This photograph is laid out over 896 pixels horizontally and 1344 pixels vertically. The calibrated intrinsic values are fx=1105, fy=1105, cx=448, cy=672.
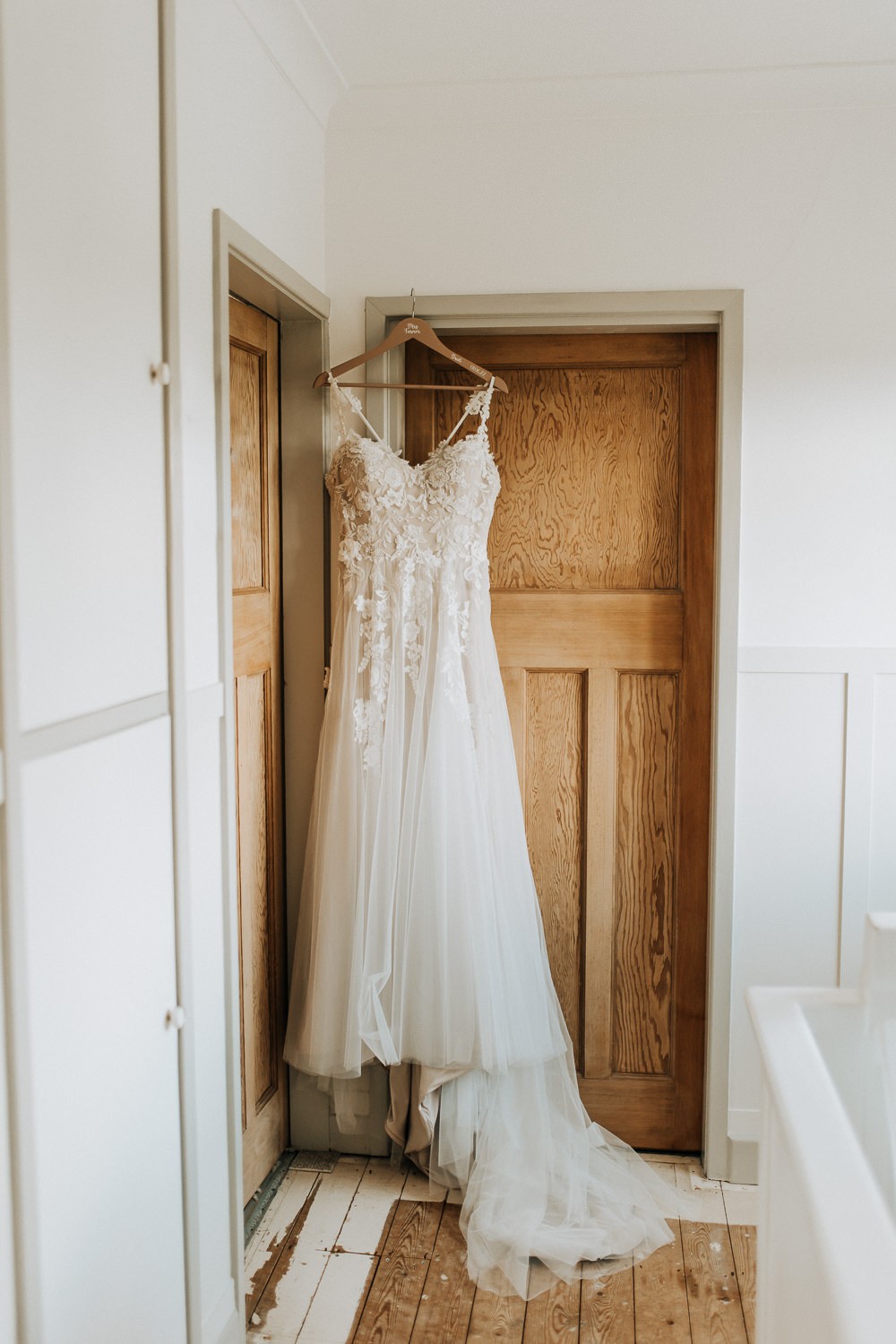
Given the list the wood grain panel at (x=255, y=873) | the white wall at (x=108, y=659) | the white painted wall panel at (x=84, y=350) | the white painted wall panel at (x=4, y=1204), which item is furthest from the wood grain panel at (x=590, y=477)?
the white painted wall panel at (x=4, y=1204)

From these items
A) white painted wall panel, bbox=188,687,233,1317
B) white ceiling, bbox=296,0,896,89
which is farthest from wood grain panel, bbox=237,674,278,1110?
white ceiling, bbox=296,0,896,89

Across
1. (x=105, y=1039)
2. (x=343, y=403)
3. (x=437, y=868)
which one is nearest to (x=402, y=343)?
(x=343, y=403)

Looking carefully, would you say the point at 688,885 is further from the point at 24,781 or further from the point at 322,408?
the point at 24,781

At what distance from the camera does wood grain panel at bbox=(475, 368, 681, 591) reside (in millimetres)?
2639

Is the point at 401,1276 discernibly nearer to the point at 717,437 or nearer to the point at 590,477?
the point at 590,477

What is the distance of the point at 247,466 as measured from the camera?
7.67 feet

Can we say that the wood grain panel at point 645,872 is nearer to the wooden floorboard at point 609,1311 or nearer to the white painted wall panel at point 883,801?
the white painted wall panel at point 883,801

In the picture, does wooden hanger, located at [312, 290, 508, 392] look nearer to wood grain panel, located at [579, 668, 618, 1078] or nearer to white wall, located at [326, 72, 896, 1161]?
white wall, located at [326, 72, 896, 1161]

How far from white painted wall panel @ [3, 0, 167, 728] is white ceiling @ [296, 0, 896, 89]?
2.42 ft

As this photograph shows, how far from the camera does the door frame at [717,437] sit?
2.46 metres

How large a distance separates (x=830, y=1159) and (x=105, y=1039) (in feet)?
3.06

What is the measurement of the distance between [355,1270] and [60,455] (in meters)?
1.73

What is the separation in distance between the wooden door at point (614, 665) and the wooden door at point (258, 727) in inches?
16.7

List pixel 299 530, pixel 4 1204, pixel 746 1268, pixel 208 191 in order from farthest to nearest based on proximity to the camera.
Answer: pixel 299 530 → pixel 746 1268 → pixel 208 191 → pixel 4 1204
